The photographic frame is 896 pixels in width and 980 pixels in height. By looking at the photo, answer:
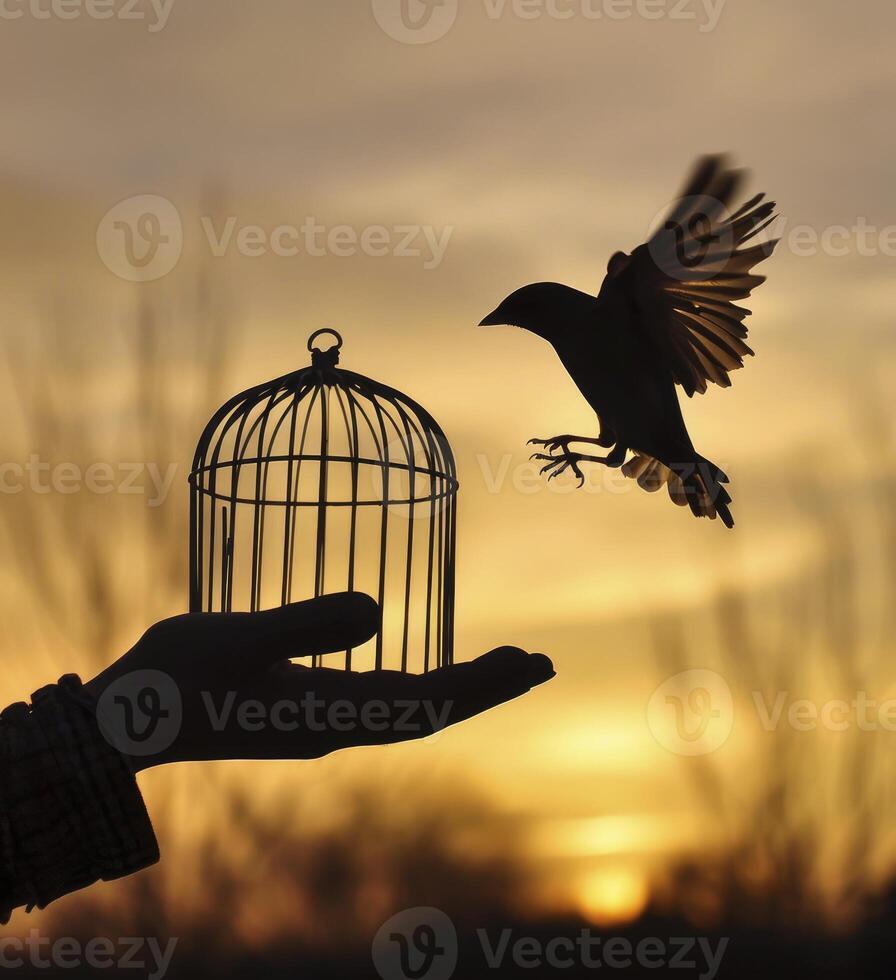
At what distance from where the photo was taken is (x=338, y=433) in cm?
654

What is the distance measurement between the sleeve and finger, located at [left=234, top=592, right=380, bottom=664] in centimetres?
47

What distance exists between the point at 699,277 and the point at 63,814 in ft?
9.65

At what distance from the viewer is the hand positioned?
3246 mm

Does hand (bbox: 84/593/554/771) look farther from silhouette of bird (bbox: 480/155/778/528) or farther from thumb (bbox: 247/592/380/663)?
silhouette of bird (bbox: 480/155/778/528)

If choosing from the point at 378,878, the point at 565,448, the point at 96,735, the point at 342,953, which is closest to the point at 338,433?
the point at 565,448

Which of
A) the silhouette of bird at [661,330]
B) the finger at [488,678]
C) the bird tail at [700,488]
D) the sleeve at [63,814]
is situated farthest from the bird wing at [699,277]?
the sleeve at [63,814]

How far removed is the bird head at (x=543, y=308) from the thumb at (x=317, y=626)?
6.39 ft

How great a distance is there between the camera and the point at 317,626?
→ 3.21 m

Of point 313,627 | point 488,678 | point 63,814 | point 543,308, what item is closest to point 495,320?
point 543,308

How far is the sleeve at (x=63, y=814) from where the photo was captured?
117 inches

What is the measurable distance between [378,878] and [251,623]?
449 inches

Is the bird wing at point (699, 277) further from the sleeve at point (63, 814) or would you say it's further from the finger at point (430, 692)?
the sleeve at point (63, 814)

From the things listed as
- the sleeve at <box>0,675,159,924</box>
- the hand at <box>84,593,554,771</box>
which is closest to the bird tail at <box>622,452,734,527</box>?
the hand at <box>84,593,554,771</box>

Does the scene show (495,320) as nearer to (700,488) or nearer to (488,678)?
(700,488)
